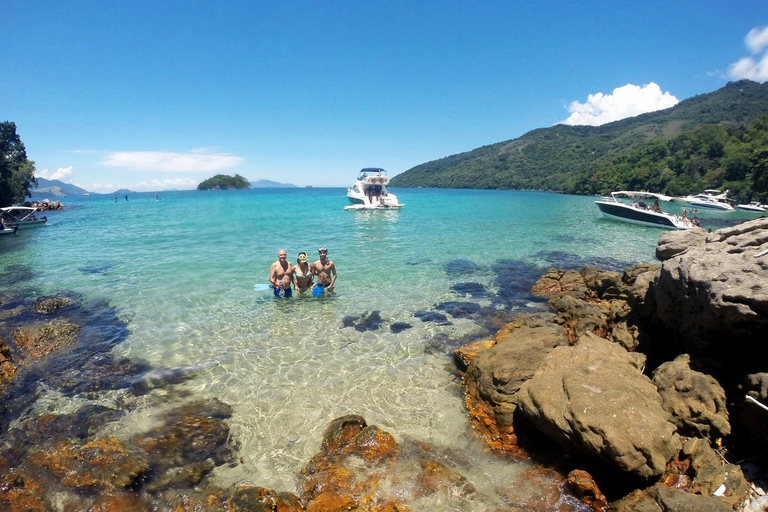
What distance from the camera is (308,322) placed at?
8609 millimetres

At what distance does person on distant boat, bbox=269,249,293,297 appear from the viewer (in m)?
10.2

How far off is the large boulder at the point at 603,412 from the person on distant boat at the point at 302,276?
7223 millimetres

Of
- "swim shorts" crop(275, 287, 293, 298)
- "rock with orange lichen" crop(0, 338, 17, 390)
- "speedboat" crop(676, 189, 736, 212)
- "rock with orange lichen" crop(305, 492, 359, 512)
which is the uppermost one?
"speedboat" crop(676, 189, 736, 212)

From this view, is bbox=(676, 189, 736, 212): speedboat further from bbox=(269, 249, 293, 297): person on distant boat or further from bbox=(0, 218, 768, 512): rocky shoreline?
bbox=(269, 249, 293, 297): person on distant boat

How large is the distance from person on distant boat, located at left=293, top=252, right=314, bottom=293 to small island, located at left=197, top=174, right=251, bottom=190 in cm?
19621

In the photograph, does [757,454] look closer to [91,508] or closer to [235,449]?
[235,449]

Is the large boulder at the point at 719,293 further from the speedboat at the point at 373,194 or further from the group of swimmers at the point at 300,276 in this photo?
the speedboat at the point at 373,194

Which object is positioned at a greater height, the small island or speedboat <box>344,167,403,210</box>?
the small island

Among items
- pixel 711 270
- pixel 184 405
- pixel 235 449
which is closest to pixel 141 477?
pixel 235 449

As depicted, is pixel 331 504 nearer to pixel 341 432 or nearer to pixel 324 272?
pixel 341 432

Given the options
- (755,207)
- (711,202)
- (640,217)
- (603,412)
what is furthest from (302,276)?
(755,207)

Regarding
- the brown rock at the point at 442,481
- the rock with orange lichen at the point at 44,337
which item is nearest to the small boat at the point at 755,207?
the brown rock at the point at 442,481

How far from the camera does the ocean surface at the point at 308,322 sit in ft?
16.5

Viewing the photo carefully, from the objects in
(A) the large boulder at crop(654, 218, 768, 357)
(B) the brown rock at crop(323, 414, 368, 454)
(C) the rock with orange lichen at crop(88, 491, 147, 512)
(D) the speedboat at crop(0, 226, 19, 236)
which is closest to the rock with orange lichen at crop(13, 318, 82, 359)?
(C) the rock with orange lichen at crop(88, 491, 147, 512)
